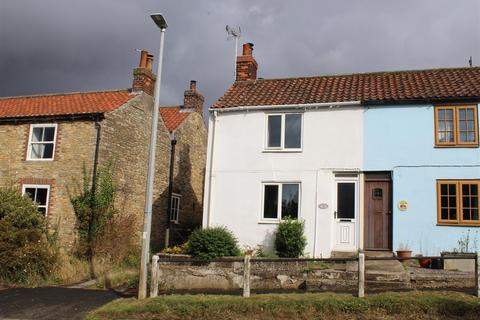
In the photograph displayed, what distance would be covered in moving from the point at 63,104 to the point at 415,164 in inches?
651

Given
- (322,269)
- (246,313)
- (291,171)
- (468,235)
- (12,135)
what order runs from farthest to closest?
(12,135) < (291,171) < (468,235) < (322,269) < (246,313)

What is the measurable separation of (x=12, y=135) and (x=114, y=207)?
5.95 meters

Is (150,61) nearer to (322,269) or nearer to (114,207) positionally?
(114,207)

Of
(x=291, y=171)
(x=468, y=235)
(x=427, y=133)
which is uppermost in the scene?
(x=427, y=133)

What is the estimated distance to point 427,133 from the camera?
17359mm

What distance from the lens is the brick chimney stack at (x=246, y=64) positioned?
22.1 m

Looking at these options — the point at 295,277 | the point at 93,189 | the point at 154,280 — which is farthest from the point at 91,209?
the point at 295,277

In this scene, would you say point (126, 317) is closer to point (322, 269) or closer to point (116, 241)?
point (322, 269)

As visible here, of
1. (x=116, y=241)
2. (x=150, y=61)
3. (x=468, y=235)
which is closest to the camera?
(x=468, y=235)

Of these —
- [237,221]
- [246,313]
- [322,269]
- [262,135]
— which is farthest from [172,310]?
[262,135]

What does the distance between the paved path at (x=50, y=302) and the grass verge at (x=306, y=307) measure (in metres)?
1.18

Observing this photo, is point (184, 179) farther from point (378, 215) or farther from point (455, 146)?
point (455, 146)

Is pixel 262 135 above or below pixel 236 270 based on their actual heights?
above

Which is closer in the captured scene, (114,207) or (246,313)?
(246,313)
